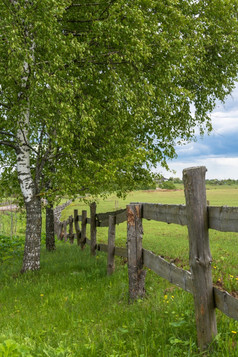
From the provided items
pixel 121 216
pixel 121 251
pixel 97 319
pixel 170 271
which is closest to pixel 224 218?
pixel 170 271

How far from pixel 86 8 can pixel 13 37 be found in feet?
12.8

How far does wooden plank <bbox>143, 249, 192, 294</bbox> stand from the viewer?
14.8ft

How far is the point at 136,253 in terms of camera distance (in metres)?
6.47

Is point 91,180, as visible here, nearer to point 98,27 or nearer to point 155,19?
point 98,27

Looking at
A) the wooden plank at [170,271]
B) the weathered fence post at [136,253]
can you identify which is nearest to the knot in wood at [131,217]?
the weathered fence post at [136,253]

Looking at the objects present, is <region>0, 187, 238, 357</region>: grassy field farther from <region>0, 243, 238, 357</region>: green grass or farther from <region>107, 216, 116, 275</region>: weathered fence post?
<region>107, 216, 116, 275</region>: weathered fence post

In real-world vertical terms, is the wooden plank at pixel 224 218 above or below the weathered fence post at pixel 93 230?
above

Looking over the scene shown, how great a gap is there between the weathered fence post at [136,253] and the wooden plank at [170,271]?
7.4 inches

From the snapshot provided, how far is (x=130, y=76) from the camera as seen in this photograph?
443 inches

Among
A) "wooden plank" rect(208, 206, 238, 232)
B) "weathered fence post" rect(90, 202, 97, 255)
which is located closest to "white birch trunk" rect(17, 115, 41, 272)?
"weathered fence post" rect(90, 202, 97, 255)

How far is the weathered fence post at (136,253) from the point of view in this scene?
646cm

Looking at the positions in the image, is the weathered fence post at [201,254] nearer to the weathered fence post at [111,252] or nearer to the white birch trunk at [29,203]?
the weathered fence post at [111,252]

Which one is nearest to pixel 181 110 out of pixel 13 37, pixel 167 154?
pixel 167 154

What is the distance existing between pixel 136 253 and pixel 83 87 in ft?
21.7
